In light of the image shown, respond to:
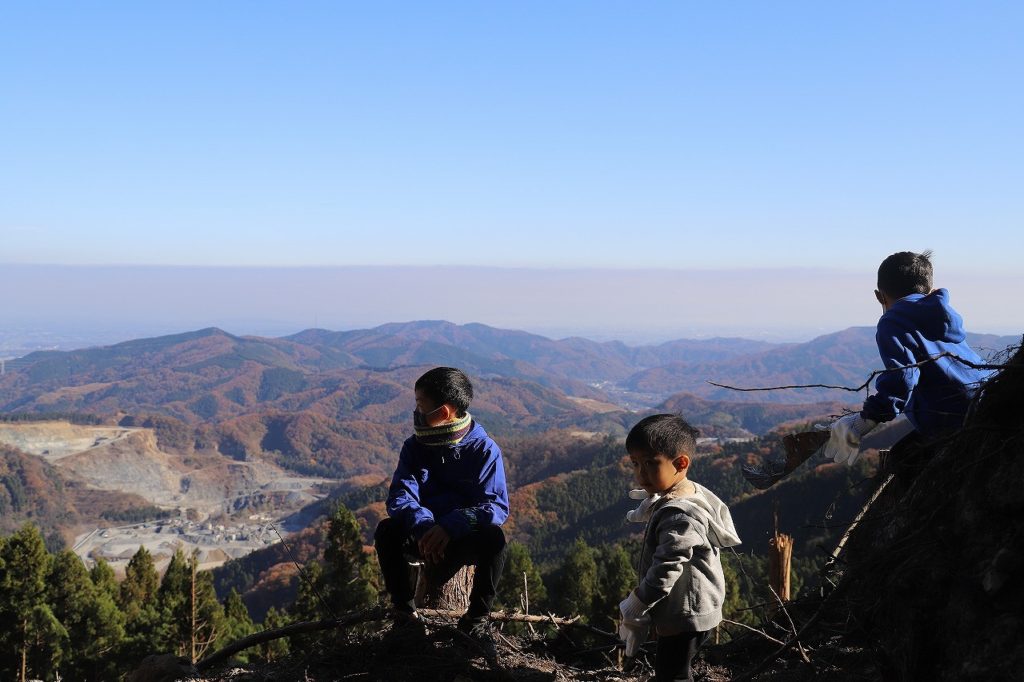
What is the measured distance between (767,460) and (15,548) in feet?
71.9

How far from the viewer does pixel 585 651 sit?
443 cm

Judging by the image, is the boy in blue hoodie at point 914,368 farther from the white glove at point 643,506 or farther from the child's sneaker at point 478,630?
the child's sneaker at point 478,630

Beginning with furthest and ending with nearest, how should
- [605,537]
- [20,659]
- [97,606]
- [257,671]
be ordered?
[605,537] → [97,606] → [20,659] → [257,671]

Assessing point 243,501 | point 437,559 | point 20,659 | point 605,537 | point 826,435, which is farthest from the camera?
point 243,501

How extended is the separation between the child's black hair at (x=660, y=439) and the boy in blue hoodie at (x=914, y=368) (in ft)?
3.01

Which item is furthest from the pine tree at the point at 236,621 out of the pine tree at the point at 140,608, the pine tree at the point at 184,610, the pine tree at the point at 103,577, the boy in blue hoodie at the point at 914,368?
the boy in blue hoodie at the point at 914,368

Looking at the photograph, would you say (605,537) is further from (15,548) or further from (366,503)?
(15,548)

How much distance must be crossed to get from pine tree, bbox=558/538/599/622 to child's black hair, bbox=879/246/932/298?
23.7 m

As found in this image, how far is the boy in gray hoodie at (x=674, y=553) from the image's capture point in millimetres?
2914

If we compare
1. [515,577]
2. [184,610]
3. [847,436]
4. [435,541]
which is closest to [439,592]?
[435,541]

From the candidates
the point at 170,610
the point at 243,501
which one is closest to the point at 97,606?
the point at 170,610

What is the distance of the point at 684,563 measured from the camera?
2.99 meters

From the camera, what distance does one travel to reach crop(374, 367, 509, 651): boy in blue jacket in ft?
13.1

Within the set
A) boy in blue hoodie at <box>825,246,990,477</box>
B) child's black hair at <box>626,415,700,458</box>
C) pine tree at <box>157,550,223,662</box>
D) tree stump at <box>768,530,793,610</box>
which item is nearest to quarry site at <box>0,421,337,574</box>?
pine tree at <box>157,550,223,662</box>
